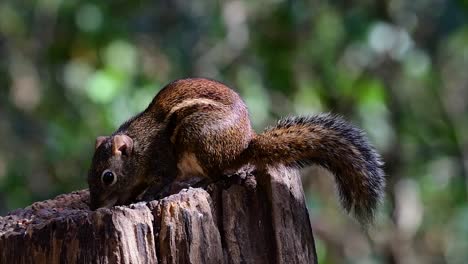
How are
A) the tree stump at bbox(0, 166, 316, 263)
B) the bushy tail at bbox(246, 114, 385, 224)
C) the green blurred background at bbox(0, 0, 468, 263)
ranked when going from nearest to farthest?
the tree stump at bbox(0, 166, 316, 263), the bushy tail at bbox(246, 114, 385, 224), the green blurred background at bbox(0, 0, 468, 263)

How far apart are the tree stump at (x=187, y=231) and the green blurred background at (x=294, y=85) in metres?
2.60

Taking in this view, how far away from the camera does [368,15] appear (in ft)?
17.4

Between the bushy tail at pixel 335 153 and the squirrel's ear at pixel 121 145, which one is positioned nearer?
the bushy tail at pixel 335 153

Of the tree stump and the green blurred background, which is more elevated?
the green blurred background

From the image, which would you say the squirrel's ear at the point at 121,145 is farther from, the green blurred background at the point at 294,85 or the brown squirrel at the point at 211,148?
the green blurred background at the point at 294,85

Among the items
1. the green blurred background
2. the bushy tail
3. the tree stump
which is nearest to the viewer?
the tree stump

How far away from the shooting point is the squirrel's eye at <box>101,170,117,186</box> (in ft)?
11.7

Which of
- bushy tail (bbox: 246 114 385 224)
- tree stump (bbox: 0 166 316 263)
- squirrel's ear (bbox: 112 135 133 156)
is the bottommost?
tree stump (bbox: 0 166 316 263)

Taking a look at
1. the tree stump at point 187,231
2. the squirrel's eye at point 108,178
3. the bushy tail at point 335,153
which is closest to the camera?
the tree stump at point 187,231

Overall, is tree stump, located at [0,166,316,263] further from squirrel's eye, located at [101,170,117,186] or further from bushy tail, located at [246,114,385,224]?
squirrel's eye, located at [101,170,117,186]

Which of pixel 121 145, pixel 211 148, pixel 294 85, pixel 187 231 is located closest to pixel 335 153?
pixel 211 148

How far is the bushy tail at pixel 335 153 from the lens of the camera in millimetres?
2955

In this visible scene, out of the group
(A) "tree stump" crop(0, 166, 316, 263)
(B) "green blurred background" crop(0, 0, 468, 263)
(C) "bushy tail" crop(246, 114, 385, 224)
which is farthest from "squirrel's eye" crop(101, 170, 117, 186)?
(B) "green blurred background" crop(0, 0, 468, 263)

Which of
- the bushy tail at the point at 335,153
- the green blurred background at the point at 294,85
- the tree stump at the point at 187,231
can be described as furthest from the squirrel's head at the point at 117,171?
the green blurred background at the point at 294,85
